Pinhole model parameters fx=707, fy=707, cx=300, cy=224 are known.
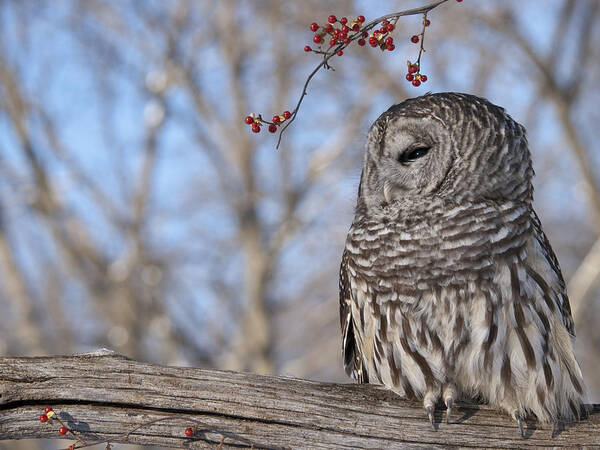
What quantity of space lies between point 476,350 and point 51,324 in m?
14.3

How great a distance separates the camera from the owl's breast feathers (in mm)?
2973

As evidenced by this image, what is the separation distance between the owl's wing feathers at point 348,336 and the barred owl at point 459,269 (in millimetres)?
159

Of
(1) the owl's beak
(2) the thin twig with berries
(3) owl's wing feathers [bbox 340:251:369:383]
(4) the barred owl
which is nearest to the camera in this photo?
(2) the thin twig with berries

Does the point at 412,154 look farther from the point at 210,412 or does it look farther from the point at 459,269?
the point at 210,412

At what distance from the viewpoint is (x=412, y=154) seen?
319cm

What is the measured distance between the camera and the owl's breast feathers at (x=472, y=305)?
2.97m

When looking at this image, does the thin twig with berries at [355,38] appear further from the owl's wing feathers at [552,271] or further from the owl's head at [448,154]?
the owl's wing feathers at [552,271]

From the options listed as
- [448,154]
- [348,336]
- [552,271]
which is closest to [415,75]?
[448,154]

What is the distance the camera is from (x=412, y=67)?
257 centimetres

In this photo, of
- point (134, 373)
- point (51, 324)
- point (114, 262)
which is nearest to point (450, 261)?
point (134, 373)

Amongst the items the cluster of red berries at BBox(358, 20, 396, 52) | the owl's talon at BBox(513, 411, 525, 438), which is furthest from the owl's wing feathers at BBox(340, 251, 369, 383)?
the cluster of red berries at BBox(358, 20, 396, 52)

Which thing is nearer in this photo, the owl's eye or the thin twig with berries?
the thin twig with berries

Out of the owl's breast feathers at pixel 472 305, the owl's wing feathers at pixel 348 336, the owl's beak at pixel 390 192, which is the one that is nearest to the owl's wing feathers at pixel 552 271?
the owl's breast feathers at pixel 472 305

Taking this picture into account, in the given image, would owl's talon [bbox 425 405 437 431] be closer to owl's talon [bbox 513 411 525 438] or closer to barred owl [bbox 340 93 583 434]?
barred owl [bbox 340 93 583 434]
